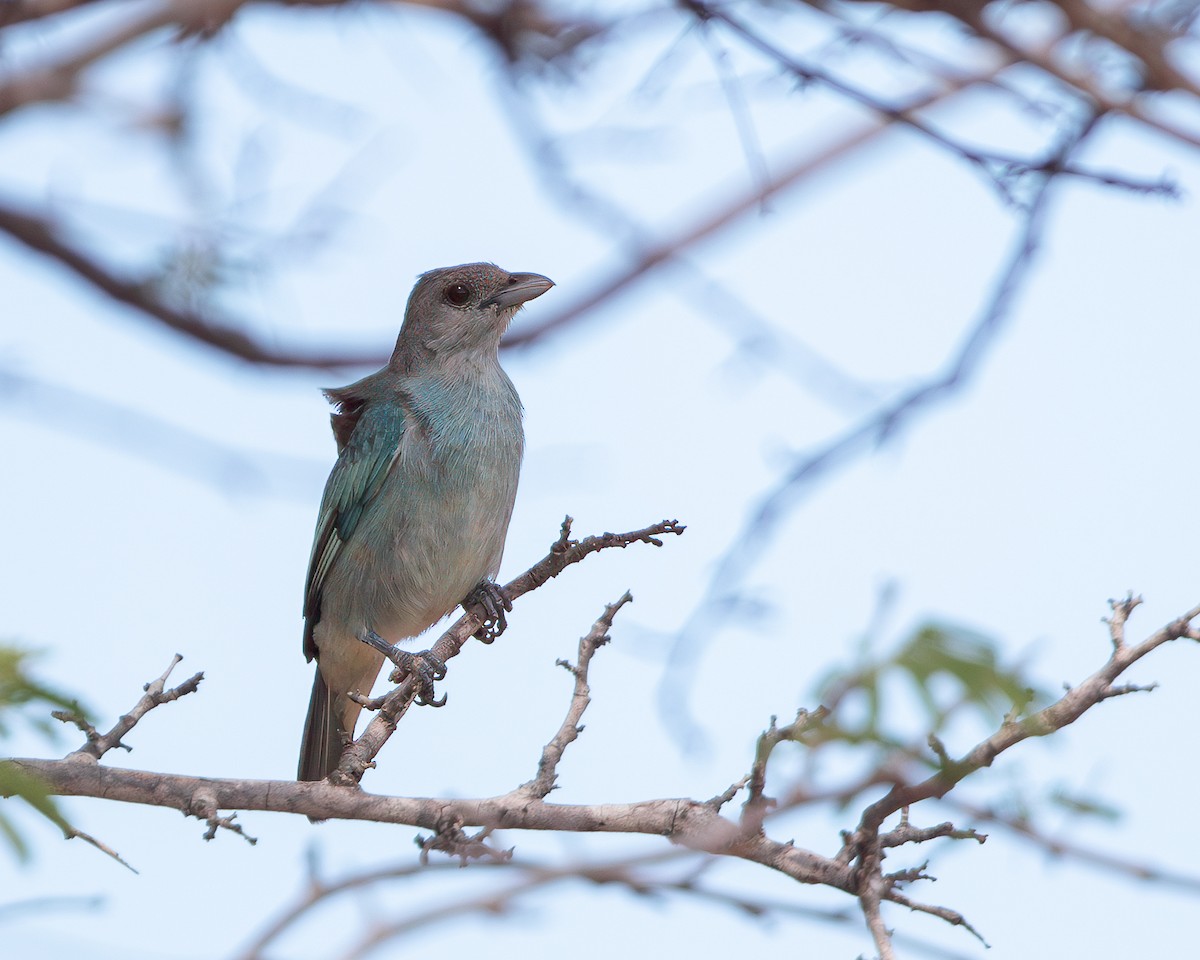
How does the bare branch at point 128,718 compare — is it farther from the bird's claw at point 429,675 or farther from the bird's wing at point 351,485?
the bird's wing at point 351,485

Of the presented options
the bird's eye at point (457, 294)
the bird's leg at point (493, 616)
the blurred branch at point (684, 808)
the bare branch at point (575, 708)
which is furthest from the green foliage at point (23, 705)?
the bird's eye at point (457, 294)

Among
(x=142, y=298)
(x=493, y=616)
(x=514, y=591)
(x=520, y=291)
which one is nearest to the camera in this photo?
(x=142, y=298)

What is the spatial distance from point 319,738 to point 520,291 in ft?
7.44

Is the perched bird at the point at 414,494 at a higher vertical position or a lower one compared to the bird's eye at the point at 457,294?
lower

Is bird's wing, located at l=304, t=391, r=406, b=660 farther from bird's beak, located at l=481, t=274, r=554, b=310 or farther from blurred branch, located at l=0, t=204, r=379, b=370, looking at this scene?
blurred branch, located at l=0, t=204, r=379, b=370

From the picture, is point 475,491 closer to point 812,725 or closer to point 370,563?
point 370,563

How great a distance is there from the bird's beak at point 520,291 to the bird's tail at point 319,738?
6.32 ft

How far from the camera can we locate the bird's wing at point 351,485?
20.9 feet

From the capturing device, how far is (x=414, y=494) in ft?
20.4

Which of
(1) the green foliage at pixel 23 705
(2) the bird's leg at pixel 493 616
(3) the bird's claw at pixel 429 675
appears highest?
(2) the bird's leg at pixel 493 616

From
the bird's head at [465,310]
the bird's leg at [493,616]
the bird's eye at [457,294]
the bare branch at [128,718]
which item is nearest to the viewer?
the bare branch at [128,718]

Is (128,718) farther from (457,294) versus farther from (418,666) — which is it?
(457,294)

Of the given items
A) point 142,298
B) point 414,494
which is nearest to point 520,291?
point 414,494

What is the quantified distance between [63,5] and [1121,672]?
9.97 feet
